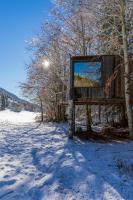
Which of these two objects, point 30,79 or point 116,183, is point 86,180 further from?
point 30,79

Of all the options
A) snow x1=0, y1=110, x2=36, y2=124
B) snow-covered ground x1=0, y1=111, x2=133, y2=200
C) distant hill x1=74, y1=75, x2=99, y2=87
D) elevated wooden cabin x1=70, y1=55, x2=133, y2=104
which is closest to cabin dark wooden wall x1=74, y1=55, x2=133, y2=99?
elevated wooden cabin x1=70, y1=55, x2=133, y2=104

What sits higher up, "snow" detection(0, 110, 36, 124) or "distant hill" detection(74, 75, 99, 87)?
"distant hill" detection(74, 75, 99, 87)

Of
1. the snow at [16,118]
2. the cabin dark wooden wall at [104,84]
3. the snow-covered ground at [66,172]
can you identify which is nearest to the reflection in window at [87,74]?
the cabin dark wooden wall at [104,84]

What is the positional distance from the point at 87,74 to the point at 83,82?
1.62 feet

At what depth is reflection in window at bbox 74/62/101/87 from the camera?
17081 mm

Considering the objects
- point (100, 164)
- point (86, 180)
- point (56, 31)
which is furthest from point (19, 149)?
point (56, 31)

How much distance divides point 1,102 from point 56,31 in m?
76.4

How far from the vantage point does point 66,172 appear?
28.9 feet

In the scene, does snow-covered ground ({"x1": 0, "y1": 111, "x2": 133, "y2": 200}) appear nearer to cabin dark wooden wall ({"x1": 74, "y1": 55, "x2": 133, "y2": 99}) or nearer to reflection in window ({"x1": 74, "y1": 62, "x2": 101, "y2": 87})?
cabin dark wooden wall ({"x1": 74, "y1": 55, "x2": 133, "y2": 99})

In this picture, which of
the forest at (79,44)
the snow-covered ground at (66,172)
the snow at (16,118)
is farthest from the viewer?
the snow at (16,118)

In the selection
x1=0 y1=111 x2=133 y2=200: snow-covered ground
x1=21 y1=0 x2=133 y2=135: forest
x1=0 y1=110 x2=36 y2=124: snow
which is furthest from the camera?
x1=0 y1=110 x2=36 y2=124: snow

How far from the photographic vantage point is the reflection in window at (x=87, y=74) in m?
17.1

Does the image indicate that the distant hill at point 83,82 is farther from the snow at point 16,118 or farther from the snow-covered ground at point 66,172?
the snow at point 16,118

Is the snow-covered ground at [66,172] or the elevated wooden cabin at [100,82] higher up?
the elevated wooden cabin at [100,82]
